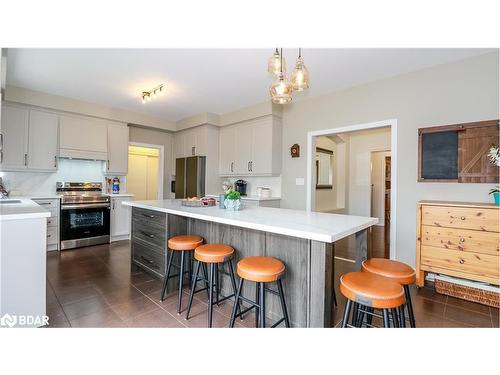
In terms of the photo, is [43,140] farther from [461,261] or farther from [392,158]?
[461,261]

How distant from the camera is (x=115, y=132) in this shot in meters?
4.70

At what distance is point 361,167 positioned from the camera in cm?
670

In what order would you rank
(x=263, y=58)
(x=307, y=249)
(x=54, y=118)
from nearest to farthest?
1. (x=307, y=249)
2. (x=263, y=58)
3. (x=54, y=118)

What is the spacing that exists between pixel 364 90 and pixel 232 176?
2.80 metres

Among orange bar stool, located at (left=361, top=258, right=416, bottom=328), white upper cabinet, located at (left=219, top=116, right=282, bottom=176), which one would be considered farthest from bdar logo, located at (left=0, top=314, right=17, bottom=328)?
white upper cabinet, located at (left=219, top=116, right=282, bottom=176)

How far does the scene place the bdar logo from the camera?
5.46ft

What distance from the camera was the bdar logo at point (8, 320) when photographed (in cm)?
166

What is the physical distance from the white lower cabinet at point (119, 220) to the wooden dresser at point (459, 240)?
4.74 m

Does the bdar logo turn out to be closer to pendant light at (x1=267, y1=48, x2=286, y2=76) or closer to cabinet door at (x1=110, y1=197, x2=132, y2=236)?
pendant light at (x1=267, y1=48, x2=286, y2=76)

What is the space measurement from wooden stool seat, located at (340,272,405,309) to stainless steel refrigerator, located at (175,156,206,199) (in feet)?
12.7

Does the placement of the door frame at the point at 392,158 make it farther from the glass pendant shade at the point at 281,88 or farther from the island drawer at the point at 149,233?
the island drawer at the point at 149,233

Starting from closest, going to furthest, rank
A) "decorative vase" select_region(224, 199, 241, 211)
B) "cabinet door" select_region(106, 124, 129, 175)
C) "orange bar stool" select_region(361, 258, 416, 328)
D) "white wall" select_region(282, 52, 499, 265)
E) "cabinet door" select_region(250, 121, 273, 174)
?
1. "orange bar stool" select_region(361, 258, 416, 328)
2. "decorative vase" select_region(224, 199, 241, 211)
3. "white wall" select_region(282, 52, 499, 265)
4. "cabinet door" select_region(250, 121, 273, 174)
5. "cabinet door" select_region(106, 124, 129, 175)
